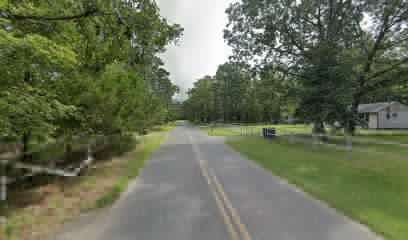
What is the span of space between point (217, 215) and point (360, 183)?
16.1ft

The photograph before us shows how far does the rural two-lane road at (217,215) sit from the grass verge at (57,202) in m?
0.47

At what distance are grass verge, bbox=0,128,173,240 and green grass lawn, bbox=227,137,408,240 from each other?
5.50 metres

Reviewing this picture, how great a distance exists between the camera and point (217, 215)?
180 inches

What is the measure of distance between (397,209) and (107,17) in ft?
26.5

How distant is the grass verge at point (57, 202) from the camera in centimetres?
410

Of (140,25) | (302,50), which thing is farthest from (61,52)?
(302,50)

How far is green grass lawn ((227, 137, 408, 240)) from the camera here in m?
4.30

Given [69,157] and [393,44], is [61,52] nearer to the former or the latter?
[69,157]

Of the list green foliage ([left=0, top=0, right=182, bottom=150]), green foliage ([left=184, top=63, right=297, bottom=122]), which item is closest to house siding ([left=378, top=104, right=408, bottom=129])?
green foliage ([left=184, top=63, right=297, bottom=122])

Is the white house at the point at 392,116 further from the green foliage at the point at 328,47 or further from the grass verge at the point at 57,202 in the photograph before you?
the grass verge at the point at 57,202

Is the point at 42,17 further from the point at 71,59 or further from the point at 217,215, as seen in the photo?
the point at 217,215

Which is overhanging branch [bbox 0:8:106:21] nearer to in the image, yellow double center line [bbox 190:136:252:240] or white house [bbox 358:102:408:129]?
yellow double center line [bbox 190:136:252:240]

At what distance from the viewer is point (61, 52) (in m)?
4.99

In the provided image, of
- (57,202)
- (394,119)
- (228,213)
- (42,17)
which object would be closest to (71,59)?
(42,17)
